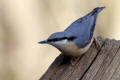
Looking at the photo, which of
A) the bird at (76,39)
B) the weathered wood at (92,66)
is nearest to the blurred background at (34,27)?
the bird at (76,39)

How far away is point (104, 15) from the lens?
19.5ft

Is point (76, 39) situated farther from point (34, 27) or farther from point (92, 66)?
point (34, 27)

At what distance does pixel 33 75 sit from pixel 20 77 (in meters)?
0.25

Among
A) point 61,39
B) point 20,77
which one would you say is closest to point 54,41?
point 61,39

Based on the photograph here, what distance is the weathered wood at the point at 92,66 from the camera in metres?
3.07

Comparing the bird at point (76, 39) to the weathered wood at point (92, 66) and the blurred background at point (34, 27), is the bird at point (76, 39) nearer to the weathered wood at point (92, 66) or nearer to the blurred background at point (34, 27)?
the weathered wood at point (92, 66)

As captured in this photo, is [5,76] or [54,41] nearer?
[54,41]

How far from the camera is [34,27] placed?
6.01 metres

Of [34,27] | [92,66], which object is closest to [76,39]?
[92,66]

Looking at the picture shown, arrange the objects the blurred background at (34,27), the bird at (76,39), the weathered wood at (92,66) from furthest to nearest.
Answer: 1. the blurred background at (34,27)
2. the bird at (76,39)
3. the weathered wood at (92,66)

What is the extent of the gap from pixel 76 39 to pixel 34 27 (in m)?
2.61

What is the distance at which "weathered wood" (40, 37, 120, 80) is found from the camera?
307 centimetres

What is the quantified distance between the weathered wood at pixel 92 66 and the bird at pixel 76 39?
6 cm

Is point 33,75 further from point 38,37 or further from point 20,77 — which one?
point 38,37
